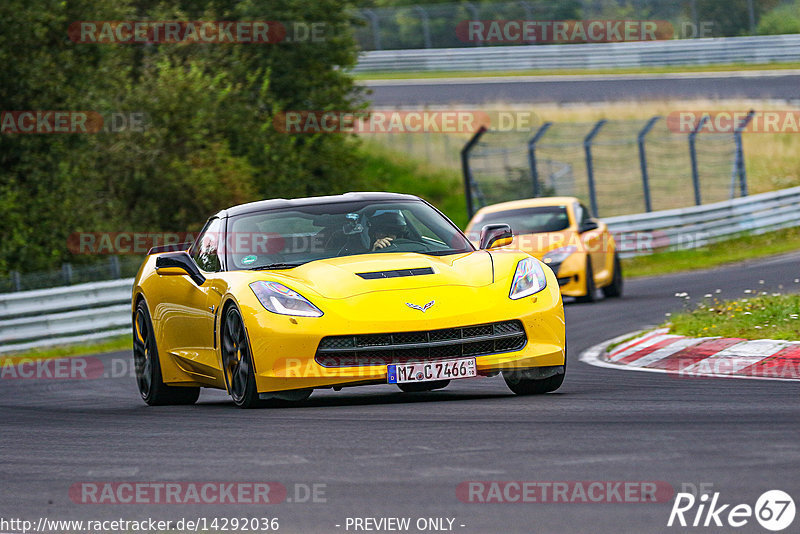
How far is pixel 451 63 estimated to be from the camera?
158ft

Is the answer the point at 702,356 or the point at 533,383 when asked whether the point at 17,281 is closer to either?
the point at 702,356

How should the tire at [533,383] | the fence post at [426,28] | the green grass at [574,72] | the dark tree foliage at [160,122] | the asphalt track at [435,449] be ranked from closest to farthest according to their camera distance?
the asphalt track at [435,449] < the tire at [533,383] < the dark tree foliage at [160,122] < the green grass at [574,72] < the fence post at [426,28]

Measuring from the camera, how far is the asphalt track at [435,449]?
5.40 metres

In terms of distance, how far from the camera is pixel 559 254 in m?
19.5

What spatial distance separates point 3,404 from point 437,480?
6.75 metres

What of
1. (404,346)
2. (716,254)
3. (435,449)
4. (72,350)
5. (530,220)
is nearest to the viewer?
(435,449)

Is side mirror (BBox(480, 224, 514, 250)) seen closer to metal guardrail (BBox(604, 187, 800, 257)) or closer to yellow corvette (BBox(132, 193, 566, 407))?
yellow corvette (BBox(132, 193, 566, 407))

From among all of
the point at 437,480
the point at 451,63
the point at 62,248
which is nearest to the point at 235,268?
the point at 437,480

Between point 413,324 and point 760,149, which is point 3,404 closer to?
point 413,324

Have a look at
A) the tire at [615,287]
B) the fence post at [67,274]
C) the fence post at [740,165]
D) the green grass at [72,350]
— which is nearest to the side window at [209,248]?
the green grass at [72,350]

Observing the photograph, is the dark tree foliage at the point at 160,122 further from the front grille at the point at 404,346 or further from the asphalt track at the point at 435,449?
the front grille at the point at 404,346

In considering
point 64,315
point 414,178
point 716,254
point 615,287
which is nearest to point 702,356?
point 615,287

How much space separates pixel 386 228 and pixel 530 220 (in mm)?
11034

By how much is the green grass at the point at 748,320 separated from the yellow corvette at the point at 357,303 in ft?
8.28
